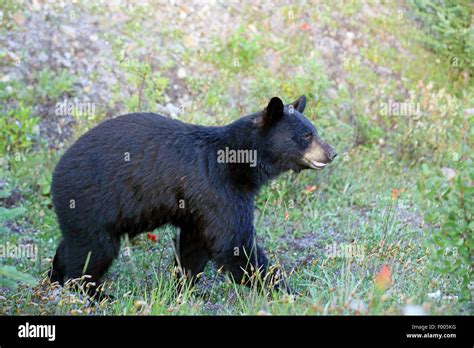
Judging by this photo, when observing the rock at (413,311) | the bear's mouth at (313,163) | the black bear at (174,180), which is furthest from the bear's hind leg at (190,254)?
the rock at (413,311)

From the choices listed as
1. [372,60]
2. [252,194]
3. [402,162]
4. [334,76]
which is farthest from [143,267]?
[372,60]

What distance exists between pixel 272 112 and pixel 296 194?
6.74 ft

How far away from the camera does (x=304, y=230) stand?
650 centimetres

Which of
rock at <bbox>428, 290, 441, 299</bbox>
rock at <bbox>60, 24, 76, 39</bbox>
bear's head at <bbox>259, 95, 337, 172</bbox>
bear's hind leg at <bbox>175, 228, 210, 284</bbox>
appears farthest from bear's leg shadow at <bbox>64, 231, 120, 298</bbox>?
rock at <bbox>60, 24, 76, 39</bbox>

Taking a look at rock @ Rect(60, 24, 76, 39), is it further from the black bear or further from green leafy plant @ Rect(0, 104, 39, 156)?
the black bear

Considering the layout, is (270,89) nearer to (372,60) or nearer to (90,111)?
(90,111)

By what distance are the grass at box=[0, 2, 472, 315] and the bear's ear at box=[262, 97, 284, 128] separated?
3.46ft

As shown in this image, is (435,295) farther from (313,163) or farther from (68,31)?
(68,31)

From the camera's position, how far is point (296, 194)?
702cm

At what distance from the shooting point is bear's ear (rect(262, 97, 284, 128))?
503cm

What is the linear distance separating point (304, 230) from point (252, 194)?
1.38 metres

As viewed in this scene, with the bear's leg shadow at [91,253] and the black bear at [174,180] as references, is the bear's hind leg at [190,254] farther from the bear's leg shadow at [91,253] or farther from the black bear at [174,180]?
the bear's leg shadow at [91,253]

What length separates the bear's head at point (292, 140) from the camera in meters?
5.17

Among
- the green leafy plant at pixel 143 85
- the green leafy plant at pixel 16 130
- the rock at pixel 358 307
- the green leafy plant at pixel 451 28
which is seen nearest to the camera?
the rock at pixel 358 307
